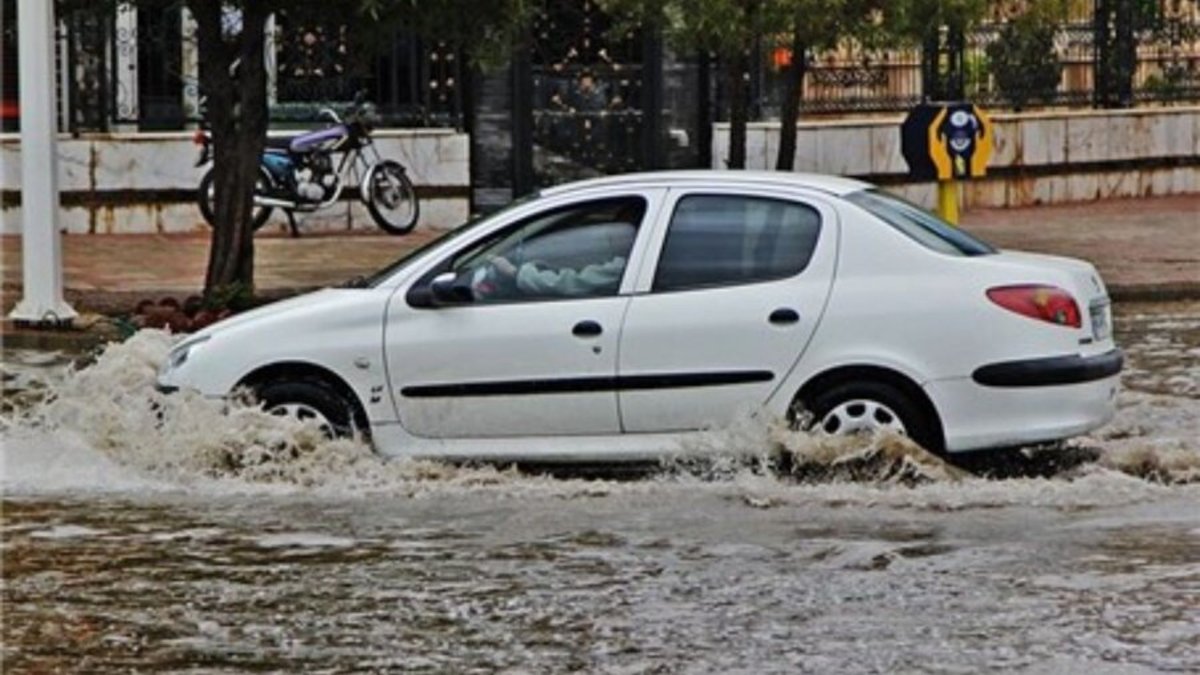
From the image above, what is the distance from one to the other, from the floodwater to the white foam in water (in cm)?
1

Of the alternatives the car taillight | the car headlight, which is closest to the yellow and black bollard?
the car taillight

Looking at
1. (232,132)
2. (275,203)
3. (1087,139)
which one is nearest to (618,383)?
(232,132)

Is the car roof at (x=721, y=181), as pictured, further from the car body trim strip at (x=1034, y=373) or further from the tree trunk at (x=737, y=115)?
the tree trunk at (x=737, y=115)

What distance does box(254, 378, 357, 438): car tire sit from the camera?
12258 millimetres

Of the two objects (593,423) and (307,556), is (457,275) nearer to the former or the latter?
(593,423)

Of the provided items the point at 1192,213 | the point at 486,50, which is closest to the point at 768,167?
the point at 1192,213

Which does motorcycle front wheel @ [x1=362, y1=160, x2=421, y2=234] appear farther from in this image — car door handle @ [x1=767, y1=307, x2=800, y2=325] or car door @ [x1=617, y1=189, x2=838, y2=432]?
car door handle @ [x1=767, y1=307, x2=800, y2=325]

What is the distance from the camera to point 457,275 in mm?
12242

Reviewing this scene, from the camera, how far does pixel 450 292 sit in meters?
12.1

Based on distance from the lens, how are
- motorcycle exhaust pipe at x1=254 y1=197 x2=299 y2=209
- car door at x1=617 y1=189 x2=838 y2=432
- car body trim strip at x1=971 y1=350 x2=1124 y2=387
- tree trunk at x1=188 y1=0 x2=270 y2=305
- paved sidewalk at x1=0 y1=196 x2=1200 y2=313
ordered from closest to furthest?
car body trim strip at x1=971 y1=350 x2=1124 y2=387
car door at x1=617 y1=189 x2=838 y2=432
tree trunk at x1=188 y1=0 x2=270 y2=305
paved sidewalk at x1=0 y1=196 x2=1200 y2=313
motorcycle exhaust pipe at x1=254 y1=197 x2=299 y2=209

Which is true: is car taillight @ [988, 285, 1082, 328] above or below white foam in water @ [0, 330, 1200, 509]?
above

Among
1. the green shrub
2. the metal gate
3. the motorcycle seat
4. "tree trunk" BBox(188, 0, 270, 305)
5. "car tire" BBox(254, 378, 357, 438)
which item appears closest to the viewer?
"car tire" BBox(254, 378, 357, 438)

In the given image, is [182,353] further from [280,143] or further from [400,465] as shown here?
[280,143]

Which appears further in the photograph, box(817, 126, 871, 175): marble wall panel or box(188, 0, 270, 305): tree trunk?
box(817, 126, 871, 175): marble wall panel
